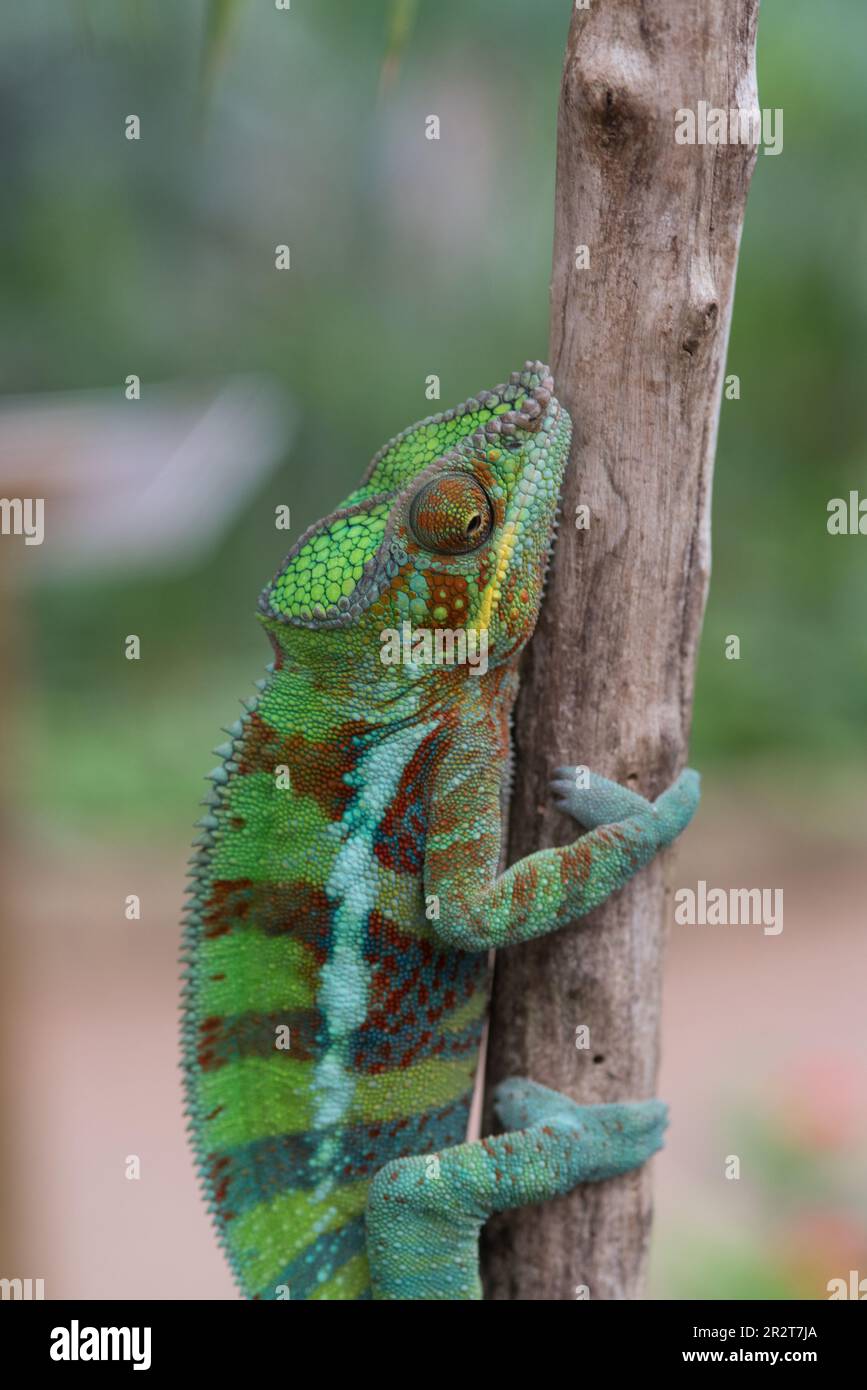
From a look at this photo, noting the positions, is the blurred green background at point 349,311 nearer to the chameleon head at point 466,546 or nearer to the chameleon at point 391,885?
the chameleon at point 391,885

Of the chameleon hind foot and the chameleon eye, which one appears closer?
the chameleon eye

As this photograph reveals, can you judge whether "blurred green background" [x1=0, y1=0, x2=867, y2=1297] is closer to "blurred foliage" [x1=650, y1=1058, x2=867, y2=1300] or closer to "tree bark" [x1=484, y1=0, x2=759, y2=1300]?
"blurred foliage" [x1=650, y1=1058, x2=867, y2=1300]

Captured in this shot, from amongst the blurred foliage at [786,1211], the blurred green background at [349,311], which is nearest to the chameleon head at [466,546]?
the blurred foliage at [786,1211]

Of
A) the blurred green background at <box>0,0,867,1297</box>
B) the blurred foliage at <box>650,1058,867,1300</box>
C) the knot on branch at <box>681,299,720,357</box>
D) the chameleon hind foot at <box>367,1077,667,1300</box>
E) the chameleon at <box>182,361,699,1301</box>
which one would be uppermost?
the blurred green background at <box>0,0,867,1297</box>

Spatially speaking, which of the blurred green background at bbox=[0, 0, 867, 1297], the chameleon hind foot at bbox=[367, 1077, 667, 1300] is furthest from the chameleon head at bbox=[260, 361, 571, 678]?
the blurred green background at bbox=[0, 0, 867, 1297]

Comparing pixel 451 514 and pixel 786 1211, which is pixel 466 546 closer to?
pixel 451 514

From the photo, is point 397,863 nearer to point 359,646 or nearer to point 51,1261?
point 359,646

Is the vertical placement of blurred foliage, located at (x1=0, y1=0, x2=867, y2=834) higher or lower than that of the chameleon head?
higher

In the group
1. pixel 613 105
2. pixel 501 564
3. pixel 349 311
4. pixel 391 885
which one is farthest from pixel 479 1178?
pixel 349 311

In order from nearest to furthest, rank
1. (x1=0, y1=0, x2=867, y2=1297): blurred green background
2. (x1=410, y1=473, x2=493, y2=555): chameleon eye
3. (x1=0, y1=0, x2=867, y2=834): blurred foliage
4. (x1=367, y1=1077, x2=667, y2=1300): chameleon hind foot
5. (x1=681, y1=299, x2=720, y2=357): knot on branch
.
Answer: (x1=681, y1=299, x2=720, y2=357): knot on branch → (x1=410, y1=473, x2=493, y2=555): chameleon eye → (x1=367, y1=1077, x2=667, y2=1300): chameleon hind foot → (x1=0, y1=0, x2=867, y2=1297): blurred green background → (x1=0, y1=0, x2=867, y2=834): blurred foliage
